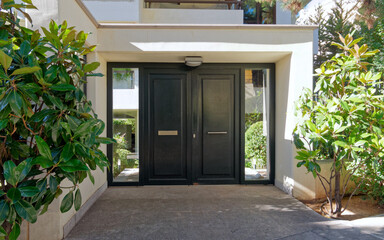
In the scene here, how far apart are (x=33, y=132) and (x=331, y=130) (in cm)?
331

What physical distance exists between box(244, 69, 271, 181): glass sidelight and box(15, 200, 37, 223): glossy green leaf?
4.28 meters

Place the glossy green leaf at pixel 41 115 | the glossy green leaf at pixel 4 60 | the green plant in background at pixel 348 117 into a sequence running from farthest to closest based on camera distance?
the green plant in background at pixel 348 117, the glossy green leaf at pixel 41 115, the glossy green leaf at pixel 4 60

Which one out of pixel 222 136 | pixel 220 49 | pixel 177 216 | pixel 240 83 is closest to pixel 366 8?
pixel 240 83

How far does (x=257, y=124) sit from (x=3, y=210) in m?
4.58

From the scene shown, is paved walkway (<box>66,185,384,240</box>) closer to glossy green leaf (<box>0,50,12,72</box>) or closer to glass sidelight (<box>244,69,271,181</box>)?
glass sidelight (<box>244,69,271,181</box>)

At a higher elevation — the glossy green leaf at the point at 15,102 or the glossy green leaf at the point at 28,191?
the glossy green leaf at the point at 15,102

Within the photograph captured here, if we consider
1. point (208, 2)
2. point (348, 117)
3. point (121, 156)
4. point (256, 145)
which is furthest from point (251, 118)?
point (208, 2)

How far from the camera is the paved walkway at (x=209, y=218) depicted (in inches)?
127

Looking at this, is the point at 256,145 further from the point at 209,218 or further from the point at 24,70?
the point at 24,70

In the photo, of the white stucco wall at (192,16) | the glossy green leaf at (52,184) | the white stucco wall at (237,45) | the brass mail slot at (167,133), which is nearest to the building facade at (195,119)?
the brass mail slot at (167,133)

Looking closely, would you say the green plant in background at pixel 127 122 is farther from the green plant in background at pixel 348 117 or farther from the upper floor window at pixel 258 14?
the upper floor window at pixel 258 14

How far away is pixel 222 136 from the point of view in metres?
5.52

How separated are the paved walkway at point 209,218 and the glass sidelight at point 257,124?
583mm

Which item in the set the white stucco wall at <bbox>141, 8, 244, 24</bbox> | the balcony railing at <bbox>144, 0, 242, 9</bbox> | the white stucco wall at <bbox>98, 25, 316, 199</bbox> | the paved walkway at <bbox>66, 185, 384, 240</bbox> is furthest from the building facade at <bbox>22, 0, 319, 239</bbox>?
the white stucco wall at <bbox>141, 8, 244, 24</bbox>
